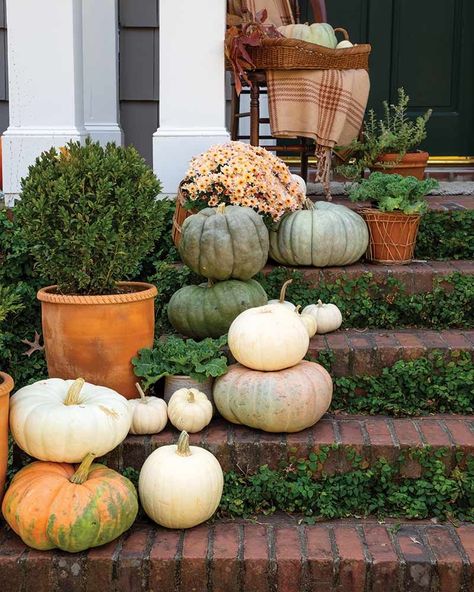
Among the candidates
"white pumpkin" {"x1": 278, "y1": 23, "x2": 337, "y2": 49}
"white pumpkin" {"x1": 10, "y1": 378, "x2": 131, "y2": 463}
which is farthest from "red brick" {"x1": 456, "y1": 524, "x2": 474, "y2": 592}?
"white pumpkin" {"x1": 278, "y1": 23, "x2": 337, "y2": 49}

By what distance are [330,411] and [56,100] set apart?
6.71 ft

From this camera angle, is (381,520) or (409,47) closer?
(381,520)

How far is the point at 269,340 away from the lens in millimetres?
2955

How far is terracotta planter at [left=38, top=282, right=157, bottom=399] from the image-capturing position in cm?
307

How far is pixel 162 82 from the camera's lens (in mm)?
4117

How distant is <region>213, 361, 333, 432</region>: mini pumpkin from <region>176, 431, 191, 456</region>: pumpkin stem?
1.01ft

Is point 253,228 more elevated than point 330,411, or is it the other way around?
point 253,228

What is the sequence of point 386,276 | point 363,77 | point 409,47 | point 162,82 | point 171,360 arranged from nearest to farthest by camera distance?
point 171,360, point 386,276, point 162,82, point 363,77, point 409,47

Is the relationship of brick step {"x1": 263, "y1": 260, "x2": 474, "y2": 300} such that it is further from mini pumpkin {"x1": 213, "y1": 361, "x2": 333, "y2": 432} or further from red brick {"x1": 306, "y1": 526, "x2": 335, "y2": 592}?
red brick {"x1": 306, "y1": 526, "x2": 335, "y2": 592}

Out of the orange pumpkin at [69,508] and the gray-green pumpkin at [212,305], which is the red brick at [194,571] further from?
the gray-green pumpkin at [212,305]

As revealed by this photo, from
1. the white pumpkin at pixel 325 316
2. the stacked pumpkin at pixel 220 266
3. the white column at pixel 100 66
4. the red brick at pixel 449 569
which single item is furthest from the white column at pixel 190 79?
the red brick at pixel 449 569

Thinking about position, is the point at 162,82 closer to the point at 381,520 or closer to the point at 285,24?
the point at 285,24

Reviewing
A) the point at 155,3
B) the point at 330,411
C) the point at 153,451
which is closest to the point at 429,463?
the point at 330,411

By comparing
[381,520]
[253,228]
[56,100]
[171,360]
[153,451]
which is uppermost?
[56,100]
